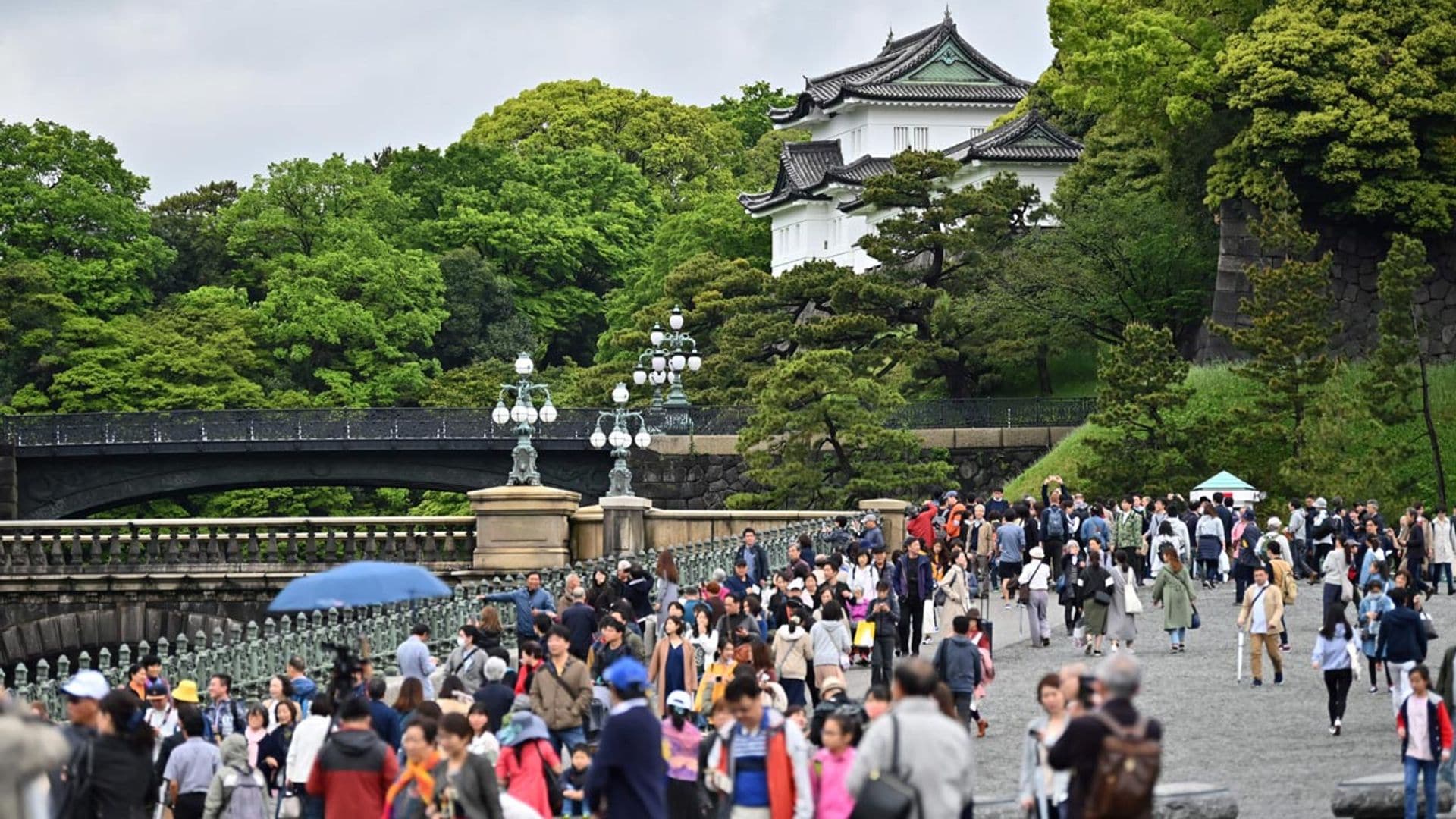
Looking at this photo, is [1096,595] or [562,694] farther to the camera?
[1096,595]

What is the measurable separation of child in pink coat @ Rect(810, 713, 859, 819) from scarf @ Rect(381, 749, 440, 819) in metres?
2.08

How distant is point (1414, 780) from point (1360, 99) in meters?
39.8

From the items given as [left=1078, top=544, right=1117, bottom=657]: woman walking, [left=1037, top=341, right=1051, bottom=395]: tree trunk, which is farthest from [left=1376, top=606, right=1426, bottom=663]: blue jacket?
[left=1037, top=341, right=1051, bottom=395]: tree trunk

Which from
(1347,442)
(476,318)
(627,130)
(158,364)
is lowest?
(1347,442)

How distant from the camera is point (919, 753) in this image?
1228 cm

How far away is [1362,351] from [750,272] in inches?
764

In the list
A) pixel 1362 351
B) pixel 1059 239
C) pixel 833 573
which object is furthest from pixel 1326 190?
pixel 833 573

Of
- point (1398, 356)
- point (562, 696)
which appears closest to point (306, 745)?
point (562, 696)

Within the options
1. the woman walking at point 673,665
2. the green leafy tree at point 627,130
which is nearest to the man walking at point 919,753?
the woman walking at point 673,665

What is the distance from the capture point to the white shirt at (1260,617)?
83.9 feet

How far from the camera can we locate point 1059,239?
65312mm

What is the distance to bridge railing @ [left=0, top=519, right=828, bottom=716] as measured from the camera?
23.5m

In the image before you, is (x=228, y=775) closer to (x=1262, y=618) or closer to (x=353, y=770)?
(x=353, y=770)

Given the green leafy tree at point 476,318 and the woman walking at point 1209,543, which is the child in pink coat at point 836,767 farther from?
the green leafy tree at point 476,318
